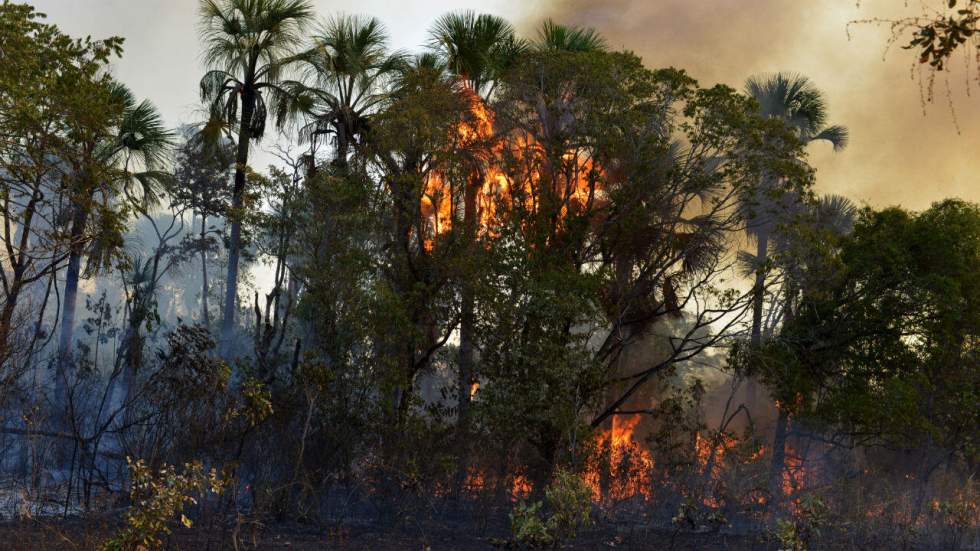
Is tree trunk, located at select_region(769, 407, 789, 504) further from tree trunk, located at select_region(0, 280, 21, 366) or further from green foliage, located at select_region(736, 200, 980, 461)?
tree trunk, located at select_region(0, 280, 21, 366)

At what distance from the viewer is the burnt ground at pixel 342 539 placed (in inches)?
435

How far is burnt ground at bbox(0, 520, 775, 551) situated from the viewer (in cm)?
1105

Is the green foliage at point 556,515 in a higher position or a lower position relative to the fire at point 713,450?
lower

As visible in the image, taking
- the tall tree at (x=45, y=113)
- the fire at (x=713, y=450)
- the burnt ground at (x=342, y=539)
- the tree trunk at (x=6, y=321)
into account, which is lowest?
the burnt ground at (x=342, y=539)

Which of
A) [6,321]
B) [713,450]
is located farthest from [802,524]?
[6,321]

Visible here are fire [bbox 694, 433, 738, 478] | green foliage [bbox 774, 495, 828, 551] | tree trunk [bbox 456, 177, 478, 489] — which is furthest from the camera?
fire [bbox 694, 433, 738, 478]

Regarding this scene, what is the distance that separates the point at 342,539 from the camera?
1293 centimetres

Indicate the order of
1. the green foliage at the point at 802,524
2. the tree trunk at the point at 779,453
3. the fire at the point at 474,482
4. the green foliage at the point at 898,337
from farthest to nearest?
the tree trunk at the point at 779,453
the green foliage at the point at 898,337
the fire at the point at 474,482
the green foliage at the point at 802,524

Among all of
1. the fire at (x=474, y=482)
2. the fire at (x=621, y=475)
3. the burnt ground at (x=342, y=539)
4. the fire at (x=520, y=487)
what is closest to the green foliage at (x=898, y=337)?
the fire at (x=621, y=475)

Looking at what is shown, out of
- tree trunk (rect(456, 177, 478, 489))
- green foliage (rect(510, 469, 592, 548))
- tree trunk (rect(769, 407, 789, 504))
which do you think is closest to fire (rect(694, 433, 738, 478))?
tree trunk (rect(769, 407, 789, 504))

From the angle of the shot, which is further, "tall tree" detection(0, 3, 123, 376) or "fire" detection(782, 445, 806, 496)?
"fire" detection(782, 445, 806, 496)

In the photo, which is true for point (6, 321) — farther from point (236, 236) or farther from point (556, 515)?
point (236, 236)

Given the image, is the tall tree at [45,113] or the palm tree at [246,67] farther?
the palm tree at [246,67]

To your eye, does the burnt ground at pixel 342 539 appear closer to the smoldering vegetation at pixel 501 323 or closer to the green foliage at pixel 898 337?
the smoldering vegetation at pixel 501 323
